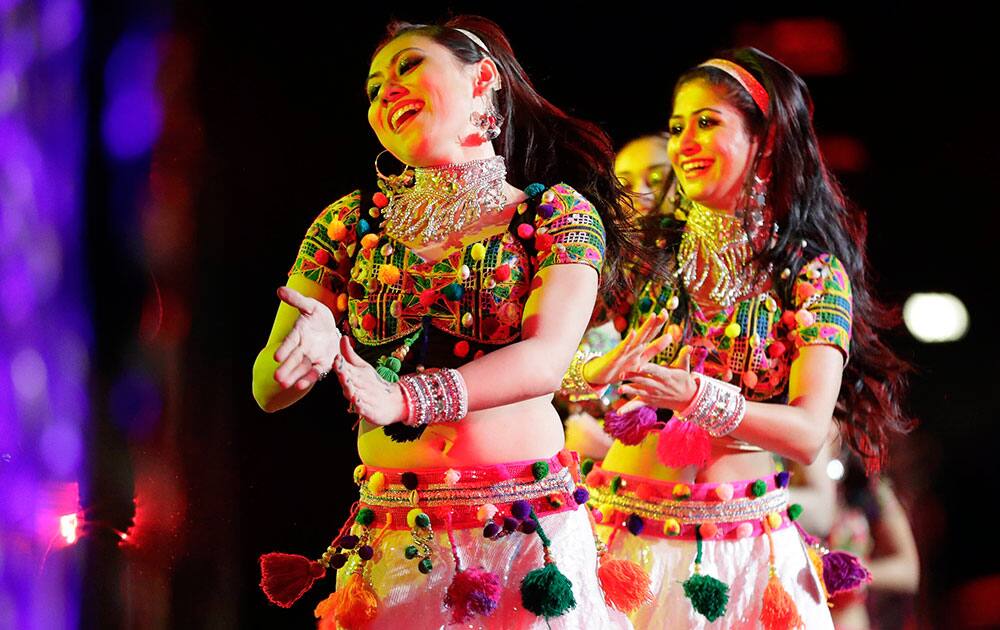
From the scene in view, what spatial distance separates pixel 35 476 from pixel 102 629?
39cm

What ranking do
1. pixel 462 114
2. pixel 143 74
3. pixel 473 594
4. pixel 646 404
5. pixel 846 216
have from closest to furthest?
pixel 473 594
pixel 462 114
pixel 646 404
pixel 143 74
pixel 846 216

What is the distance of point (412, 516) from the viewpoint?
2.08 metres

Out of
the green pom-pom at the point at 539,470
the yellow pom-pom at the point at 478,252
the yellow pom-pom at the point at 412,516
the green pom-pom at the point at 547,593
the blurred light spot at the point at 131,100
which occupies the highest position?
the blurred light spot at the point at 131,100

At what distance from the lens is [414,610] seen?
204 cm

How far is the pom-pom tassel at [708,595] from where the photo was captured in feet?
8.25

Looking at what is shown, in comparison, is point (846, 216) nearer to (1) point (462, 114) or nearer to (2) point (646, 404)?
(2) point (646, 404)

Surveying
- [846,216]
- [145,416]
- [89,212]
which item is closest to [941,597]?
[846,216]

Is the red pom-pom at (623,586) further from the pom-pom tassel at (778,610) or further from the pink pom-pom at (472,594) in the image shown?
the pom-pom tassel at (778,610)

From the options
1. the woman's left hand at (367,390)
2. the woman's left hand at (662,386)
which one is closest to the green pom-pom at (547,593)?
the woman's left hand at (367,390)

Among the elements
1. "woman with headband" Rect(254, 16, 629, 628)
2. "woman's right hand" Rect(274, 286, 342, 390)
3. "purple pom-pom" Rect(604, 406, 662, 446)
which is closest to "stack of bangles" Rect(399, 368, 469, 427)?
"woman with headband" Rect(254, 16, 629, 628)

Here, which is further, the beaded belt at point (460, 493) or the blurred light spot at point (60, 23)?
the blurred light spot at point (60, 23)

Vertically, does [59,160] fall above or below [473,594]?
above

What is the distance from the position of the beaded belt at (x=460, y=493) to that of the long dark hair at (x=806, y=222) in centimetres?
91

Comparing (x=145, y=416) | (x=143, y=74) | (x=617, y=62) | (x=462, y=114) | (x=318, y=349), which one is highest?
(x=617, y=62)
